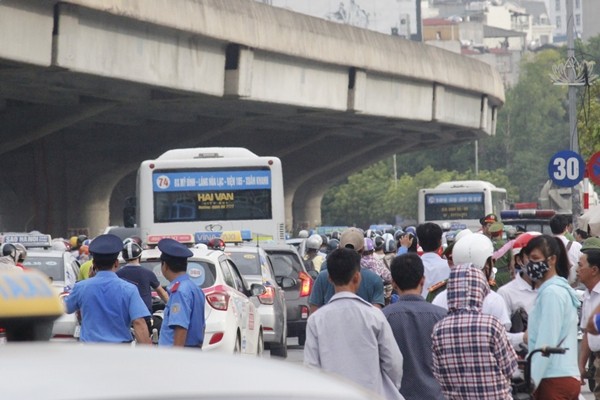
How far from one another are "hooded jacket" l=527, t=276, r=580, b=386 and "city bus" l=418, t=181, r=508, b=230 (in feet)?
146

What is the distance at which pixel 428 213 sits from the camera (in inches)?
2117

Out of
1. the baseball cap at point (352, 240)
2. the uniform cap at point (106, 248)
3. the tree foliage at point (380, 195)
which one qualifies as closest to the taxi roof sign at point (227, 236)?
the baseball cap at point (352, 240)

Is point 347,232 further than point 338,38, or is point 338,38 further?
point 338,38

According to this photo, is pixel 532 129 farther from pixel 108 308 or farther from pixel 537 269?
pixel 537 269

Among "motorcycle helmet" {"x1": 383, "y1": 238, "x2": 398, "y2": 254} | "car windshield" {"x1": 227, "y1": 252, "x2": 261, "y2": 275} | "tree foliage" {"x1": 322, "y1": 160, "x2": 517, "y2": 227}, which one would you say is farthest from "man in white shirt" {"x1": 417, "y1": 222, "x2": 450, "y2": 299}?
"tree foliage" {"x1": 322, "y1": 160, "x2": 517, "y2": 227}

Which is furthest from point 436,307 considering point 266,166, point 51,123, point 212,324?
point 51,123

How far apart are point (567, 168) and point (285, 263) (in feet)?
20.3

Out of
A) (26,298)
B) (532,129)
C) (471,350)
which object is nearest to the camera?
(26,298)

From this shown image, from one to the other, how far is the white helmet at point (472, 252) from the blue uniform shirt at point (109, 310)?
6.69 ft

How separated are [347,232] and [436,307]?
533cm

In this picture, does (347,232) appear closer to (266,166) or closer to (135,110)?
(266,166)

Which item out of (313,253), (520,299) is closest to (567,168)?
(313,253)

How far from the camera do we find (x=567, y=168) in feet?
91.2

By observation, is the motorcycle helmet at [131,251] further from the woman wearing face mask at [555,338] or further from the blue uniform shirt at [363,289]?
the woman wearing face mask at [555,338]
